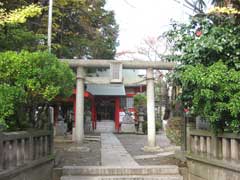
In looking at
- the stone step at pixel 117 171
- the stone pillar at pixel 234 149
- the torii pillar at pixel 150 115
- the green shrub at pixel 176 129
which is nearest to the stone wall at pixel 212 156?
the stone pillar at pixel 234 149

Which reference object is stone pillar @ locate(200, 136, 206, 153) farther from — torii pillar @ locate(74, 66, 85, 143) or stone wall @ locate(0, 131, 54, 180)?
torii pillar @ locate(74, 66, 85, 143)

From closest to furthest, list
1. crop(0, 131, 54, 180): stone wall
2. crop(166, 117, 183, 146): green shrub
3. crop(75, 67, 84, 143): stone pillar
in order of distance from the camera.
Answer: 1. crop(0, 131, 54, 180): stone wall
2. crop(166, 117, 183, 146): green shrub
3. crop(75, 67, 84, 143): stone pillar

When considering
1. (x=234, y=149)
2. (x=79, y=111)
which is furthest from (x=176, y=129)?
(x=79, y=111)

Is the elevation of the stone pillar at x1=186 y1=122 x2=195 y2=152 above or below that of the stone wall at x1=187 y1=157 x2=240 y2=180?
above

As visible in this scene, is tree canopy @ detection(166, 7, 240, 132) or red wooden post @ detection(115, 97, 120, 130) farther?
red wooden post @ detection(115, 97, 120, 130)

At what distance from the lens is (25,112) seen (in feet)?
28.1

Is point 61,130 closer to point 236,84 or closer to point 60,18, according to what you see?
point 60,18

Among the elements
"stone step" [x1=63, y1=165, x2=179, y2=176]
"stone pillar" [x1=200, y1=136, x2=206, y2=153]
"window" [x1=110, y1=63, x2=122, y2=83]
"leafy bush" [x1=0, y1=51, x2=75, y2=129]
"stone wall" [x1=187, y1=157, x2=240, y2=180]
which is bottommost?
"stone step" [x1=63, y1=165, x2=179, y2=176]

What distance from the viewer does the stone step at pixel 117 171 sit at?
929 centimetres

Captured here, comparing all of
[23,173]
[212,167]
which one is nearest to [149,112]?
[212,167]

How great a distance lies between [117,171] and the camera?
9367 mm

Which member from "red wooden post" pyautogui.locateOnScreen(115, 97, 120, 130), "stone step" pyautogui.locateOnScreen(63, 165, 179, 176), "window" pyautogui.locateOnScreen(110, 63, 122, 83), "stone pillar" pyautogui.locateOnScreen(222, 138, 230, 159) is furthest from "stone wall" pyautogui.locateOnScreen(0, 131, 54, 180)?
"red wooden post" pyautogui.locateOnScreen(115, 97, 120, 130)

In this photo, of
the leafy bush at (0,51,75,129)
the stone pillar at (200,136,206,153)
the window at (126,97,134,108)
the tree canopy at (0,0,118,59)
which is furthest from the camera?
the window at (126,97,134,108)

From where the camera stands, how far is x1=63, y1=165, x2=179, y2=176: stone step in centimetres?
929
